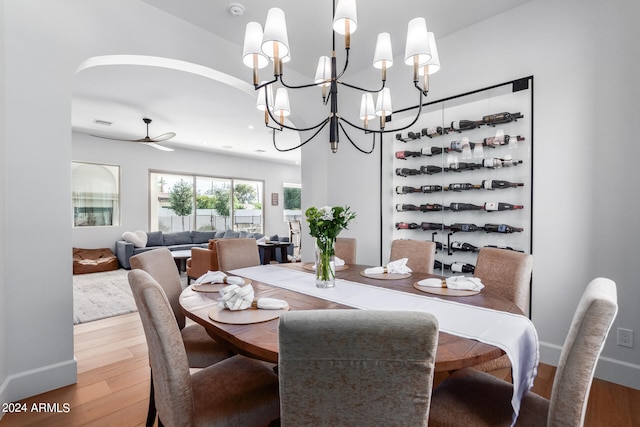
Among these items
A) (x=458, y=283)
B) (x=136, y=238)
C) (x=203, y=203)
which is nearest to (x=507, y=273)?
(x=458, y=283)

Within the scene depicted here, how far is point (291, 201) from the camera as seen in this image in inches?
406

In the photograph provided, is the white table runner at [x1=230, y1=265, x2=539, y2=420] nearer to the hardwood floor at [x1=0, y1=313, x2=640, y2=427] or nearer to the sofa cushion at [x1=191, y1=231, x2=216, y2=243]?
the hardwood floor at [x1=0, y1=313, x2=640, y2=427]

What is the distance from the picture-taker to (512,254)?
188 centimetres

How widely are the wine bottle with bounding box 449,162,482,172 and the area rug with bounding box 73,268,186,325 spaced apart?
3898 millimetres

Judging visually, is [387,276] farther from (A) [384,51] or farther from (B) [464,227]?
(A) [384,51]

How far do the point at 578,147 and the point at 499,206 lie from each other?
665mm

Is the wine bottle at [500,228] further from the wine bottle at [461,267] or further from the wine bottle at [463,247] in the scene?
the wine bottle at [461,267]

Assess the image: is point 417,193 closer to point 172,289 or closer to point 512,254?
point 512,254

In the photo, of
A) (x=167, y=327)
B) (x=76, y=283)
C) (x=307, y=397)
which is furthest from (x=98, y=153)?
(x=307, y=397)

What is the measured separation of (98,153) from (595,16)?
7.93 m

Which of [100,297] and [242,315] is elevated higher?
[242,315]

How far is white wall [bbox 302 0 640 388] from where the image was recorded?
6.78 ft

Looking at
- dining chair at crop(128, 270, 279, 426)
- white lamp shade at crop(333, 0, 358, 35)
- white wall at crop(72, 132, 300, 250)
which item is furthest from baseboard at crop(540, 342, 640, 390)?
white wall at crop(72, 132, 300, 250)

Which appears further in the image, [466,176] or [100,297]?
[100,297]
